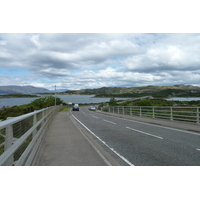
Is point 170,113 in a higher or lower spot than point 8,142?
lower

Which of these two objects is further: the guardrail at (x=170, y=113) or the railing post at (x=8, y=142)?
the guardrail at (x=170, y=113)

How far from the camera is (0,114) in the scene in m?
45.0

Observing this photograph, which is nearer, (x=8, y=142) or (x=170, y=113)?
(x=8, y=142)

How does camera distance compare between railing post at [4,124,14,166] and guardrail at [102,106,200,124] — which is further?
guardrail at [102,106,200,124]

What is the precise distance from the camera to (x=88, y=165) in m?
5.74

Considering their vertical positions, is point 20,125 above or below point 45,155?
above

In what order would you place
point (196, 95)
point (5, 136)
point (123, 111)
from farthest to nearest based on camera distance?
1. point (196, 95)
2. point (123, 111)
3. point (5, 136)

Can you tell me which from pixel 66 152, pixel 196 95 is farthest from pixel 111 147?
pixel 196 95

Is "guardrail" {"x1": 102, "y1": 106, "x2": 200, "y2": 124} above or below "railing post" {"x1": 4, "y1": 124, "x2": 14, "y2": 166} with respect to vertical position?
below

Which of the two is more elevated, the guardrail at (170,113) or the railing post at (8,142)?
the railing post at (8,142)

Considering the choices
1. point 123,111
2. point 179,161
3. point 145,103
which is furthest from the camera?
point 145,103

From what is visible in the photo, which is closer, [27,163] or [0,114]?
[27,163]

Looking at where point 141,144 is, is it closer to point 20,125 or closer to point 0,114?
point 20,125

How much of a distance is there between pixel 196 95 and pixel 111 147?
78.6 meters
